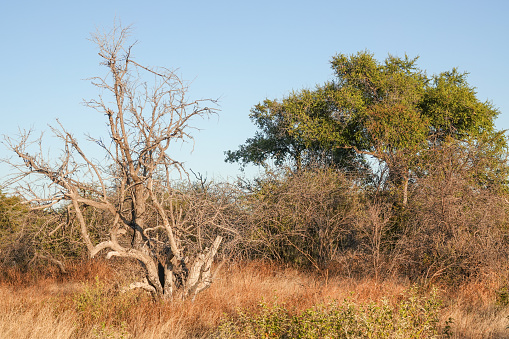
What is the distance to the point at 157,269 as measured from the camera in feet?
28.8

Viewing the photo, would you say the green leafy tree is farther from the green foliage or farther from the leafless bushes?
the green foliage

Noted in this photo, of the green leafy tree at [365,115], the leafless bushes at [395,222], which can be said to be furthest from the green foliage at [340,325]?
the green leafy tree at [365,115]

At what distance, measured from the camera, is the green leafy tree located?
18156 mm

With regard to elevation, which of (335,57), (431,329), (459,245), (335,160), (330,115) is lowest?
(431,329)

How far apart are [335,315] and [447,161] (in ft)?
24.1

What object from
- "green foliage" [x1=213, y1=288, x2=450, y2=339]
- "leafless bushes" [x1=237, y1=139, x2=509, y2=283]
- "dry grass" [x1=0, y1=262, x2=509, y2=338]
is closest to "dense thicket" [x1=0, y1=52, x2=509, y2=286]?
"leafless bushes" [x1=237, y1=139, x2=509, y2=283]

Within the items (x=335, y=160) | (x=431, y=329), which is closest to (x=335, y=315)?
(x=431, y=329)

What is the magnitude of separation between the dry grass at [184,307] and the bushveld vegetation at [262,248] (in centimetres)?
4

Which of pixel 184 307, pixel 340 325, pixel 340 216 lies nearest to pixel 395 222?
pixel 340 216

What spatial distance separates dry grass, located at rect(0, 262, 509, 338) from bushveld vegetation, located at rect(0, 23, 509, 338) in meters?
0.04

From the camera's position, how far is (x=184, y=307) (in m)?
7.94

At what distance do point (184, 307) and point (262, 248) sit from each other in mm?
5464

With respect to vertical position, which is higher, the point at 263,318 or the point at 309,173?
the point at 309,173

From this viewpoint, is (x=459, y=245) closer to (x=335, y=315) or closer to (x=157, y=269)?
(x=335, y=315)
